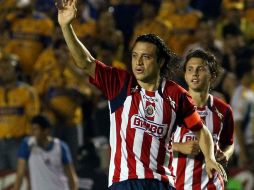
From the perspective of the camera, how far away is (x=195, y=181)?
290 inches

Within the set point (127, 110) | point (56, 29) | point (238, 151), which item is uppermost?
point (56, 29)

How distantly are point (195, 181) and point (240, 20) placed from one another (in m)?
6.81

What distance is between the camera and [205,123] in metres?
7.25

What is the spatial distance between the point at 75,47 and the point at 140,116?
699mm

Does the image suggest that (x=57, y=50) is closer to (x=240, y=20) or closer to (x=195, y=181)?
(x=240, y=20)

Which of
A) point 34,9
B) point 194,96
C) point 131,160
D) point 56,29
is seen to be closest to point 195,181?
point 194,96

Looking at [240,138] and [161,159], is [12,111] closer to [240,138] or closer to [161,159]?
[240,138]

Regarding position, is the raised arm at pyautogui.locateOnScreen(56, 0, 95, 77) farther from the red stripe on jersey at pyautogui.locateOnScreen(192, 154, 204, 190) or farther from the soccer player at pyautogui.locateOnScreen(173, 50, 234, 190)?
the red stripe on jersey at pyautogui.locateOnScreen(192, 154, 204, 190)

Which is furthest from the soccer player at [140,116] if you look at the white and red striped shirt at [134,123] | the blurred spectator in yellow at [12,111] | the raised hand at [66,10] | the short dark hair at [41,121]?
the blurred spectator in yellow at [12,111]

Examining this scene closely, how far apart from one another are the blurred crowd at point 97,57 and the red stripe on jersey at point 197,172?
12.3ft

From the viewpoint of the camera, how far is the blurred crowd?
37.4ft

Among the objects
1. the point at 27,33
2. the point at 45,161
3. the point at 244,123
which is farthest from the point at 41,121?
the point at 27,33

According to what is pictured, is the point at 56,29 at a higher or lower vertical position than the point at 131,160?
higher

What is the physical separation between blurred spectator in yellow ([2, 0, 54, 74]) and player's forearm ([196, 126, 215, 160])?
6.66 meters
